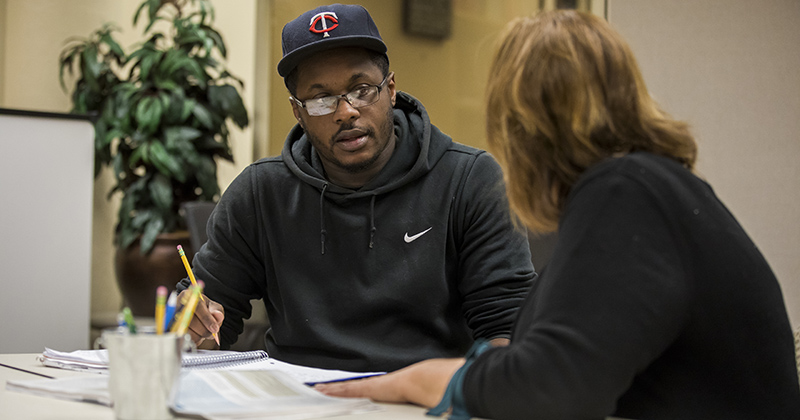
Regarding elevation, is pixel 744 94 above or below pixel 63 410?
above

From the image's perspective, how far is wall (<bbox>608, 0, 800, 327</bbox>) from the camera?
9.48 feet

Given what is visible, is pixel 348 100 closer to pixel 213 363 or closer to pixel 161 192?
pixel 213 363

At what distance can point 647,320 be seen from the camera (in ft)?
2.38

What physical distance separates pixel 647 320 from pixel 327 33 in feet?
3.21

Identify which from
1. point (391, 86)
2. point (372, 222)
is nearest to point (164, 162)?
point (391, 86)

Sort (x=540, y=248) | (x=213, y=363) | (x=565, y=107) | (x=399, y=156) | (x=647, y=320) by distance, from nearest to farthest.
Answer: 1. (x=647, y=320)
2. (x=565, y=107)
3. (x=213, y=363)
4. (x=399, y=156)
5. (x=540, y=248)

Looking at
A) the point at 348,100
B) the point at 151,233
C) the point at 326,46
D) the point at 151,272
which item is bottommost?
the point at 151,272

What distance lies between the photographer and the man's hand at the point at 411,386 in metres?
0.85

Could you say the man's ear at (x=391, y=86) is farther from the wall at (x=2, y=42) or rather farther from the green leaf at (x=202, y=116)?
the wall at (x=2, y=42)

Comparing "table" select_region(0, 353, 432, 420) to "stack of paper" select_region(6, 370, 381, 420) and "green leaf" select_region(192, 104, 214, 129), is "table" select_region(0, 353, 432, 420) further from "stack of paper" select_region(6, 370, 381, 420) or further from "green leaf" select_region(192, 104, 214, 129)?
"green leaf" select_region(192, 104, 214, 129)

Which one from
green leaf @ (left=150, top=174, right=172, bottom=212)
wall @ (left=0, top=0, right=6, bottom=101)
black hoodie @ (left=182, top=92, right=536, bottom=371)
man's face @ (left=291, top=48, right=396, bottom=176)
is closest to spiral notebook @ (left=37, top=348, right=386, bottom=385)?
black hoodie @ (left=182, top=92, right=536, bottom=371)

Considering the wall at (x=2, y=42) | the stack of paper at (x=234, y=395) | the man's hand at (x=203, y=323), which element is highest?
the wall at (x=2, y=42)

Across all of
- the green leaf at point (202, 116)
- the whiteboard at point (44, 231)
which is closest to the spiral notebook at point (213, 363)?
the whiteboard at point (44, 231)

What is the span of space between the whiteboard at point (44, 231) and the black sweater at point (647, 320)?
186cm
